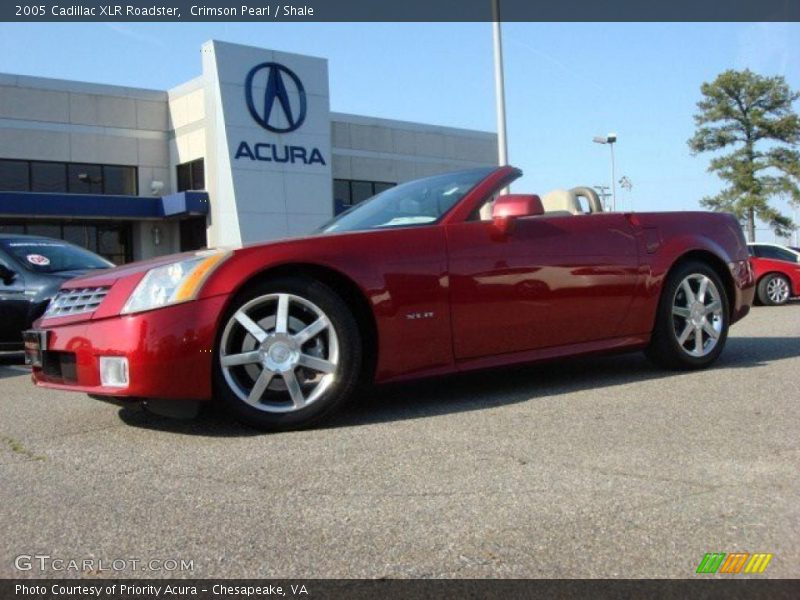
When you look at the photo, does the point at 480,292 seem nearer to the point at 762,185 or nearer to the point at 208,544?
the point at 208,544

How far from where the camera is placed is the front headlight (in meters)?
3.74

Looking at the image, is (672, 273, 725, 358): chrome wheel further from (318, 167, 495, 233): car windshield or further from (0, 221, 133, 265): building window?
(0, 221, 133, 265): building window

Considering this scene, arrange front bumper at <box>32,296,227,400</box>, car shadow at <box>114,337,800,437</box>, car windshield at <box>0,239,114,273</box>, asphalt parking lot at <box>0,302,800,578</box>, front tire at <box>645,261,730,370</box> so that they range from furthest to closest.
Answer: car windshield at <box>0,239,114,273</box> → front tire at <box>645,261,730,370</box> → car shadow at <box>114,337,800,437</box> → front bumper at <box>32,296,227,400</box> → asphalt parking lot at <box>0,302,800,578</box>

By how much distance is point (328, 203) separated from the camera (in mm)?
28812

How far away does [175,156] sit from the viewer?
28.5m

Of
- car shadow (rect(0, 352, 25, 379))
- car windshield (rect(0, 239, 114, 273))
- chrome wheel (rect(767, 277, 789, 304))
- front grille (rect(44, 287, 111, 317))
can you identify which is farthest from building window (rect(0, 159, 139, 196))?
front grille (rect(44, 287, 111, 317))

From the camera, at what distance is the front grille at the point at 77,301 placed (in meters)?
3.98

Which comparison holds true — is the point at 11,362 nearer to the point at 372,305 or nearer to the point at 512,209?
the point at 372,305

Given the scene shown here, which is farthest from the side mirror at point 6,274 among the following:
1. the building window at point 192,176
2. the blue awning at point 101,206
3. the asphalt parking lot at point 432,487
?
the building window at point 192,176

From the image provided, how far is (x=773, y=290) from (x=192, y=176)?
19.7 metres

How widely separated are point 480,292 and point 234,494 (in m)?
1.97

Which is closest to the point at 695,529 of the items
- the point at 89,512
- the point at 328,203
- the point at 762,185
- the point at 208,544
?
the point at 208,544

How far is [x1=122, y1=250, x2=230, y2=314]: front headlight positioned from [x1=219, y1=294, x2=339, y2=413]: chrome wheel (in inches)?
9.5

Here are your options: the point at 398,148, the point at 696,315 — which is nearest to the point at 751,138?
the point at 398,148
